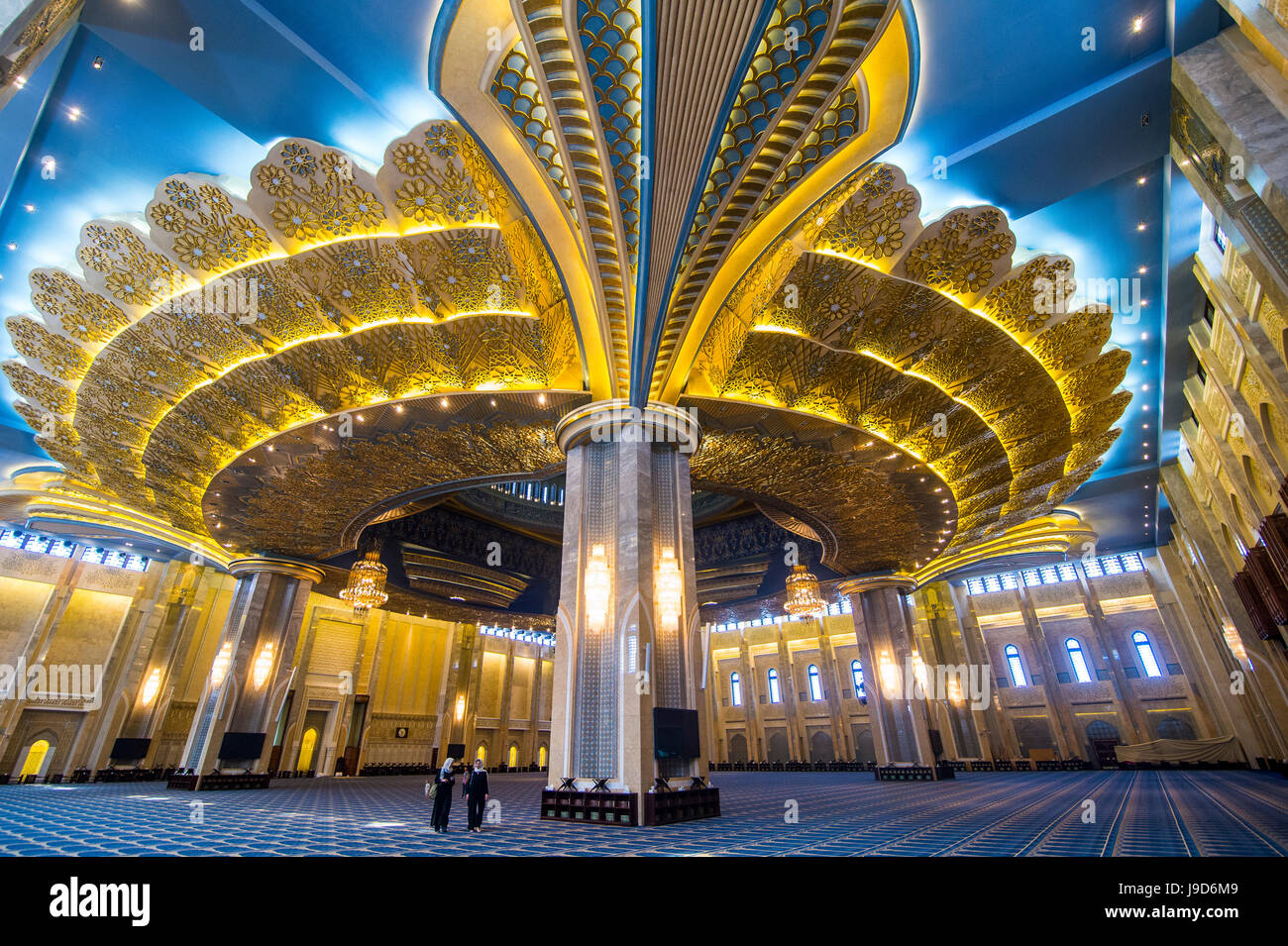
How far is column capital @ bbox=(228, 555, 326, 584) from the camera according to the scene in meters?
14.4

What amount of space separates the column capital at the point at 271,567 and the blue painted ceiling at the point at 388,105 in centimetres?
770

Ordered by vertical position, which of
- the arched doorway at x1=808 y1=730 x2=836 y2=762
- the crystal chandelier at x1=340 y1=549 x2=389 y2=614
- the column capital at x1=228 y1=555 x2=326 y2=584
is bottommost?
the arched doorway at x1=808 y1=730 x2=836 y2=762

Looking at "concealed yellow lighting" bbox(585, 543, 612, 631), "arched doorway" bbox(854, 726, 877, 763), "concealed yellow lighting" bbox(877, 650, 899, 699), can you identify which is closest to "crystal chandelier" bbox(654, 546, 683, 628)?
"concealed yellow lighting" bbox(585, 543, 612, 631)

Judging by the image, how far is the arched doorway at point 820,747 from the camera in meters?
24.3

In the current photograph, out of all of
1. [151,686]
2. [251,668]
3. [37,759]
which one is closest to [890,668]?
[251,668]

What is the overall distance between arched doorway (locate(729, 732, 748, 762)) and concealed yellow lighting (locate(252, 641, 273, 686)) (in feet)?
66.3

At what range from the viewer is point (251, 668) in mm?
13234

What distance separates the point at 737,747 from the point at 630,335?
24.1 m

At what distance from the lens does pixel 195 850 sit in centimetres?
430

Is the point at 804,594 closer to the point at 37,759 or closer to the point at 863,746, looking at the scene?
the point at 863,746

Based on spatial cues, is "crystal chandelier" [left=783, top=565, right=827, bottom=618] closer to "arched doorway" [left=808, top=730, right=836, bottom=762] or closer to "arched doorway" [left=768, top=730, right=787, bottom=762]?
"arched doorway" [left=808, top=730, right=836, bottom=762]

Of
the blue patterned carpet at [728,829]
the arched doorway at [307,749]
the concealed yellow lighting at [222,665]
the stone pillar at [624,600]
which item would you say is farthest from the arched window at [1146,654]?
the arched doorway at [307,749]
